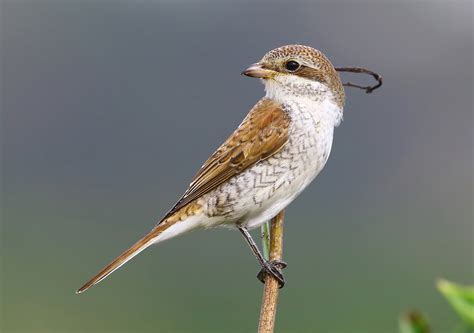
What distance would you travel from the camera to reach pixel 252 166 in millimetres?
3816

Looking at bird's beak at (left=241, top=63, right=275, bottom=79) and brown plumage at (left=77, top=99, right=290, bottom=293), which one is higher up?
bird's beak at (left=241, top=63, right=275, bottom=79)

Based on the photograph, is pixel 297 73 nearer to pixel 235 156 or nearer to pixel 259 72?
pixel 259 72

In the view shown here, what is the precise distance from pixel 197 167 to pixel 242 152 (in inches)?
926

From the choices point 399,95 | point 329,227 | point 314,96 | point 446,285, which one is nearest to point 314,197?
point 329,227

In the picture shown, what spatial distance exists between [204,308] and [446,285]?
681 inches

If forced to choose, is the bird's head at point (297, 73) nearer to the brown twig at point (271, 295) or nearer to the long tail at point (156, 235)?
the long tail at point (156, 235)

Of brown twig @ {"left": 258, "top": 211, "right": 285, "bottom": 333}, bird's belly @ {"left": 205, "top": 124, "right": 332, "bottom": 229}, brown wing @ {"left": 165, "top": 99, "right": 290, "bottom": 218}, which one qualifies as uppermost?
brown wing @ {"left": 165, "top": 99, "right": 290, "bottom": 218}

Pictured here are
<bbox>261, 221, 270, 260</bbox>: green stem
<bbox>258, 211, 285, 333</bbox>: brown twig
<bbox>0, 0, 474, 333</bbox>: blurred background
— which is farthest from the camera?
<bbox>0, 0, 474, 333</bbox>: blurred background

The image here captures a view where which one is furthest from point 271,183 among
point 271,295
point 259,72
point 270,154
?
point 271,295

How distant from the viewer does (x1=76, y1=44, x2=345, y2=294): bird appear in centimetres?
376

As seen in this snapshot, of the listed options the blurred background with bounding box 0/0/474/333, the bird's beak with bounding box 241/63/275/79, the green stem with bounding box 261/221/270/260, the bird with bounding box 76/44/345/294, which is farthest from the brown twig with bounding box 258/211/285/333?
the blurred background with bounding box 0/0/474/333

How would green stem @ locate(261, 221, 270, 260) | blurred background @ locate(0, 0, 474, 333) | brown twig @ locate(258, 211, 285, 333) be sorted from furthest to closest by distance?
blurred background @ locate(0, 0, 474, 333) < green stem @ locate(261, 221, 270, 260) < brown twig @ locate(258, 211, 285, 333)

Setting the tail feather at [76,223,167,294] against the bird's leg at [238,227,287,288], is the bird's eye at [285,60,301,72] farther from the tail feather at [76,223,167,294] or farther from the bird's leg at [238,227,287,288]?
the tail feather at [76,223,167,294]

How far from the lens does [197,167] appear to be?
89.7ft
